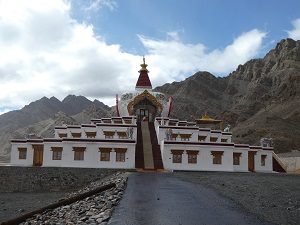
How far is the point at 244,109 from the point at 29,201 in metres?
99.5

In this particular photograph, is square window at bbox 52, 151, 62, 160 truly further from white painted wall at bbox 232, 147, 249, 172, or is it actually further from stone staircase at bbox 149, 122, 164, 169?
white painted wall at bbox 232, 147, 249, 172

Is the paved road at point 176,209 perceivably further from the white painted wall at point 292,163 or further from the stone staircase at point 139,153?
the white painted wall at point 292,163

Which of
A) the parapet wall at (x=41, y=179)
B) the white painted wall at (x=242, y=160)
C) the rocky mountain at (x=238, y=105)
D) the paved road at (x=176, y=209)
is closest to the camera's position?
the paved road at (x=176, y=209)

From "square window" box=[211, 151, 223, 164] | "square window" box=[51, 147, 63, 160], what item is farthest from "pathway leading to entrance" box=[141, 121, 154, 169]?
"square window" box=[51, 147, 63, 160]

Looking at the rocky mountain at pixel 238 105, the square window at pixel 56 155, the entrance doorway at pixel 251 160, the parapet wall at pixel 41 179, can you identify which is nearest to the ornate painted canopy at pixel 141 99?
the entrance doorway at pixel 251 160

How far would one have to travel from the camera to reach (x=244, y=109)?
11894 centimetres

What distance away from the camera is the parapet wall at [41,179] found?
32781 millimetres

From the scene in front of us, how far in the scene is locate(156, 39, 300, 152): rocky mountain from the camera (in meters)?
81.9

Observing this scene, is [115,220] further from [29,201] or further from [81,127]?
[81,127]

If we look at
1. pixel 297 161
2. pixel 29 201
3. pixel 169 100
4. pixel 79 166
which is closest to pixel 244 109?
pixel 169 100

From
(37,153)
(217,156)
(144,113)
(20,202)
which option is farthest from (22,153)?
(144,113)

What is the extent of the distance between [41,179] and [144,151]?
1098cm

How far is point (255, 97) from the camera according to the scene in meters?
128

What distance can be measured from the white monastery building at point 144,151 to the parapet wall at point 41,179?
12.5 ft
